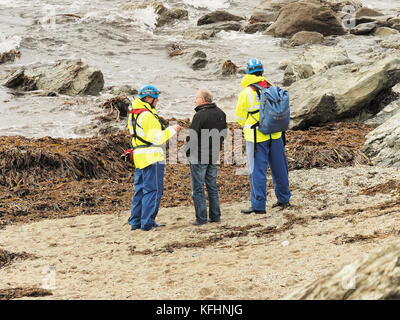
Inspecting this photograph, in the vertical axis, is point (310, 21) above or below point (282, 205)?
above

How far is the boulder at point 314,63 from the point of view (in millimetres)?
16672

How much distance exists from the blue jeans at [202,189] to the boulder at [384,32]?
2041cm

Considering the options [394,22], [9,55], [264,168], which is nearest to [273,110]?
[264,168]

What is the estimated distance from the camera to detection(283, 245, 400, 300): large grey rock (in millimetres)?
2604

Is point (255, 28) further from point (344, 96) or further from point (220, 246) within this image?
point (220, 246)

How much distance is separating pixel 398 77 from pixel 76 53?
16154 mm

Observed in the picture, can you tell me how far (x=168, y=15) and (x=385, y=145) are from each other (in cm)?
2424

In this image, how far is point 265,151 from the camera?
6840mm

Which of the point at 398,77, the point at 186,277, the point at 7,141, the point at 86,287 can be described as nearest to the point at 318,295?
the point at 186,277

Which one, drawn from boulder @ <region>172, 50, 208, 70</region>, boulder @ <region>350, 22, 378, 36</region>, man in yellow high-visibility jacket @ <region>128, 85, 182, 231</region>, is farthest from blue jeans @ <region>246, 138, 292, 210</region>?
boulder @ <region>350, 22, 378, 36</region>

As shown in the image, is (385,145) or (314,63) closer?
(385,145)

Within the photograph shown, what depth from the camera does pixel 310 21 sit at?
25672mm

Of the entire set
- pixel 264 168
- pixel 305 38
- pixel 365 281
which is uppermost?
pixel 365 281
